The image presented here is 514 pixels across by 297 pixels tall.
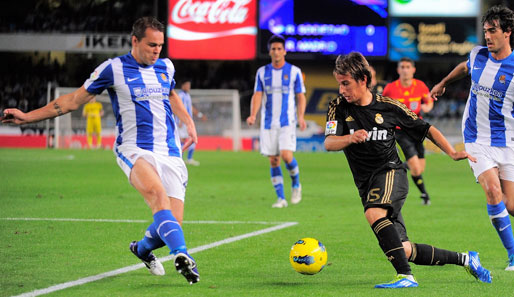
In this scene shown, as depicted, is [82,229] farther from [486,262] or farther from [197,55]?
[197,55]

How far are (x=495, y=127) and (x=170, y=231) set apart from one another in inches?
122

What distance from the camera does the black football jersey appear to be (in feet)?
20.6

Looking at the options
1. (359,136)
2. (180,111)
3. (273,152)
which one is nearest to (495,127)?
(359,136)

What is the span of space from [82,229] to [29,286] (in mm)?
3655

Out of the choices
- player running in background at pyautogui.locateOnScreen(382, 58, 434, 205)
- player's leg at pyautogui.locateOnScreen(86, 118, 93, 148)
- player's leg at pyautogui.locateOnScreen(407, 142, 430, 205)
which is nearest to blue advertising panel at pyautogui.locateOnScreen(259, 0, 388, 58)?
player's leg at pyautogui.locateOnScreen(86, 118, 93, 148)

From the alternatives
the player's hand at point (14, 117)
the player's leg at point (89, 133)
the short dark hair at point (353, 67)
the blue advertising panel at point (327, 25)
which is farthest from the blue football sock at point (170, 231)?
the player's leg at point (89, 133)

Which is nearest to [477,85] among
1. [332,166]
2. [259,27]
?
[332,166]

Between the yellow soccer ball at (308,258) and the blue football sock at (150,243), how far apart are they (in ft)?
3.38

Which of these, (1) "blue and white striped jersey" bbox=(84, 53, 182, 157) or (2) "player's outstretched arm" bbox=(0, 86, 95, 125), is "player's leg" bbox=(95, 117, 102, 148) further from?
(2) "player's outstretched arm" bbox=(0, 86, 95, 125)

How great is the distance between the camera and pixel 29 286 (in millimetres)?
6145

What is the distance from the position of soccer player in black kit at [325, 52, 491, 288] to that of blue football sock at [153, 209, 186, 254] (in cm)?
122

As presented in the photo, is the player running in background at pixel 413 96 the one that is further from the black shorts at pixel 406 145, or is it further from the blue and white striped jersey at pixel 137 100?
the blue and white striped jersey at pixel 137 100

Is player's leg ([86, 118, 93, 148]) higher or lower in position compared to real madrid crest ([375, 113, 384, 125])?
lower

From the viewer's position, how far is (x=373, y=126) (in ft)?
20.6
